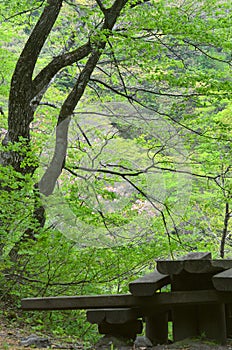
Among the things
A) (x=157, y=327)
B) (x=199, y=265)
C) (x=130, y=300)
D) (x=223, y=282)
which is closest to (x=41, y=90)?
(x=157, y=327)

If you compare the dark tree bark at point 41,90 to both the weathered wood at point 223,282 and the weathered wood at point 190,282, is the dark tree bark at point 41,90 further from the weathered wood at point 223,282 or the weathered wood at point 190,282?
the weathered wood at point 223,282

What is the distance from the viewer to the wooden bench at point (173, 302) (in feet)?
11.6

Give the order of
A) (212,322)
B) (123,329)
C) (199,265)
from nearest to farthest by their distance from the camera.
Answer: (199,265) → (212,322) → (123,329)

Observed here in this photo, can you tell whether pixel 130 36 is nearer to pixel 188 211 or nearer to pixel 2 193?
pixel 2 193

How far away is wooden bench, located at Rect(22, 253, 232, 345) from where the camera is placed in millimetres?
3537

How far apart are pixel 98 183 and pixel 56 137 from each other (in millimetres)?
1047

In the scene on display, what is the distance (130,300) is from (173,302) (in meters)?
0.35

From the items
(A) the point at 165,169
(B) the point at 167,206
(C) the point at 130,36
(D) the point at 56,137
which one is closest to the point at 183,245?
(B) the point at 167,206

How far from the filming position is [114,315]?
161 inches

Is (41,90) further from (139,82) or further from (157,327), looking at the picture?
(157,327)

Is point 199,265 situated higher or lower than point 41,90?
lower

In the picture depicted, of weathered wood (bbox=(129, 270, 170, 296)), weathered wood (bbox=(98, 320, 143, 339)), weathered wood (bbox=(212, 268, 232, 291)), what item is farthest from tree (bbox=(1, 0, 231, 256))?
weathered wood (bbox=(212, 268, 232, 291))

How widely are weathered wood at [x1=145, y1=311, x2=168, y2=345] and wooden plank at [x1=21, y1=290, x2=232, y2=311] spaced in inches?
11.3

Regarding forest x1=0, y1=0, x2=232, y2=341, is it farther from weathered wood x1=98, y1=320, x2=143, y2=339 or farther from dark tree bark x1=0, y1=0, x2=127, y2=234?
weathered wood x1=98, y1=320, x2=143, y2=339
